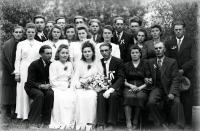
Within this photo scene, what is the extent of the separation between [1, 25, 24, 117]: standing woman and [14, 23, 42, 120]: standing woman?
0.42 metres

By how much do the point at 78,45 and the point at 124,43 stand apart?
121cm

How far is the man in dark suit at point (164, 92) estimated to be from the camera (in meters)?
7.89

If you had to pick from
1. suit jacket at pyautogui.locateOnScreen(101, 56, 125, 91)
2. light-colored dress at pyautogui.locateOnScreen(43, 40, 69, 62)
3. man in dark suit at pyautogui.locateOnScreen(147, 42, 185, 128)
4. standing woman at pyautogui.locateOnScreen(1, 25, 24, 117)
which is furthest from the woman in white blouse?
standing woman at pyautogui.locateOnScreen(1, 25, 24, 117)

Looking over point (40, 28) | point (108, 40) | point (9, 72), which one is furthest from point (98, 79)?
point (9, 72)

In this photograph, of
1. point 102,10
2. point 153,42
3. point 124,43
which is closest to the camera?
point 153,42

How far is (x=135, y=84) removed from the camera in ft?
27.0

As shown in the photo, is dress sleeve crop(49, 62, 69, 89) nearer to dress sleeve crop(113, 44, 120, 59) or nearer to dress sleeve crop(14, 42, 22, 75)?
dress sleeve crop(14, 42, 22, 75)

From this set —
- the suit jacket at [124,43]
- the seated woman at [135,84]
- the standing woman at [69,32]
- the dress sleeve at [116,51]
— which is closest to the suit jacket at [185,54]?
the seated woman at [135,84]

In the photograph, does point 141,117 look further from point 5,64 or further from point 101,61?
point 5,64

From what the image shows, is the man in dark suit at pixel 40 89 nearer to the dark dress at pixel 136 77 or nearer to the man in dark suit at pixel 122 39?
the dark dress at pixel 136 77

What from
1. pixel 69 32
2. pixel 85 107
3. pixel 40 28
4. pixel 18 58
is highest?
pixel 40 28

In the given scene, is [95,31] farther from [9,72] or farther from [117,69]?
[9,72]

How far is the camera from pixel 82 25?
356 inches

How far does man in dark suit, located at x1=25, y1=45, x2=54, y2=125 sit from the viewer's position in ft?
26.8
